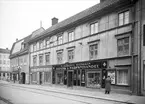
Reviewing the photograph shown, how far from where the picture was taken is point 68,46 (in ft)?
79.0

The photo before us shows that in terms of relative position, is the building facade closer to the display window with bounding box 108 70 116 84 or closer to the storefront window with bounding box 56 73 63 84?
the storefront window with bounding box 56 73 63 84

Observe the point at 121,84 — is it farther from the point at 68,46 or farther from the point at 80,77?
the point at 68,46

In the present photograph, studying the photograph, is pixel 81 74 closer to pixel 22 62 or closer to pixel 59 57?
pixel 59 57

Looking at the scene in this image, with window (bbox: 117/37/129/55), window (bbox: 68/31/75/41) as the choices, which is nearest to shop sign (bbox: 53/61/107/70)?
window (bbox: 117/37/129/55)

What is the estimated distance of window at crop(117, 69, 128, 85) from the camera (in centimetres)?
1593

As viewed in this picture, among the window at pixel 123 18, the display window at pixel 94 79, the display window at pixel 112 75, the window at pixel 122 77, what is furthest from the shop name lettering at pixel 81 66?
the window at pixel 123 18

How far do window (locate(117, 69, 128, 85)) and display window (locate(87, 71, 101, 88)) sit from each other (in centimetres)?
267

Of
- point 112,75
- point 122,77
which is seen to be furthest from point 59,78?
point 122,77

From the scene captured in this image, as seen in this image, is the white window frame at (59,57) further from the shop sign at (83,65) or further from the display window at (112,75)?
the display window at (112,75)

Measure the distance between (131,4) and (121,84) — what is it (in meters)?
7.66

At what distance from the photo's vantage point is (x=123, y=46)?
16.3 m

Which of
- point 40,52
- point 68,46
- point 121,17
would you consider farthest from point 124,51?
point 40,52

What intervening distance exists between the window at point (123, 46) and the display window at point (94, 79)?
151 inches

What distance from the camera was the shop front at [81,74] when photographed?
18.5 meters
